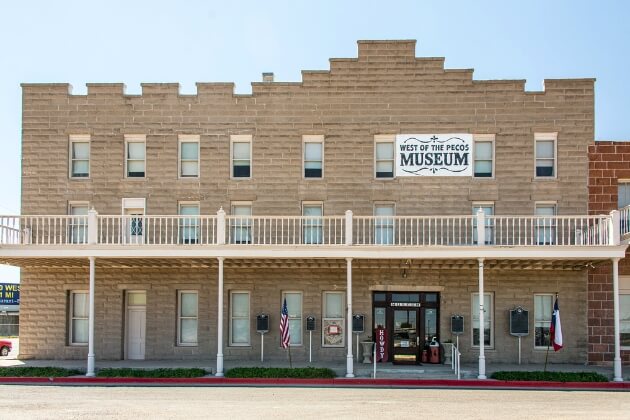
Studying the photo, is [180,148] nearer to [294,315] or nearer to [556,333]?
[294,315]

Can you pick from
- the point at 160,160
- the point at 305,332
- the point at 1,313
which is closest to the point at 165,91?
the point at 160,160

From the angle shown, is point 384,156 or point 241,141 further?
point 241,141

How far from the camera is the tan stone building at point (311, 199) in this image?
2497 centimetres

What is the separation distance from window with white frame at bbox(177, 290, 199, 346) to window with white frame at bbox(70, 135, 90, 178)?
5.18 meters

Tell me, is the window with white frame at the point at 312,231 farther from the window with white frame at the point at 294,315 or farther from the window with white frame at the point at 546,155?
the window with white frame at the point at 546,155

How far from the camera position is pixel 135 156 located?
26.2 meters

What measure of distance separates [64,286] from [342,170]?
975 cm

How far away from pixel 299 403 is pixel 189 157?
11.4 meters

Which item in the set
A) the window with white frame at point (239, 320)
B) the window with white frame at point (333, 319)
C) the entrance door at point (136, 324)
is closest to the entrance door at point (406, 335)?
the window with white frame at point (333, 319)

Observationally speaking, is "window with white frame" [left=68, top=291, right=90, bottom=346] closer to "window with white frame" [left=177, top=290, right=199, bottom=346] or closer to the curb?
"window with white frame" [left=177, top=290, right=199, bottom=346]

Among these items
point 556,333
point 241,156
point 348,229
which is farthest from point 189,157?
point 556,333

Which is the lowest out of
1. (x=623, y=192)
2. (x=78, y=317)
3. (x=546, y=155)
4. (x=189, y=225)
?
(x=78, y=317)

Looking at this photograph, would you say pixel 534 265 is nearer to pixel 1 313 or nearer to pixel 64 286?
pixel 64 286

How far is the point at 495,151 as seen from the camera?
2538 centimetres
